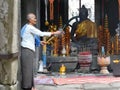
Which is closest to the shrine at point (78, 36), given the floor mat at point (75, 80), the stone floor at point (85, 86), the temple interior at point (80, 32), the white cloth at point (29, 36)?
the temple interior at point (80, 32)

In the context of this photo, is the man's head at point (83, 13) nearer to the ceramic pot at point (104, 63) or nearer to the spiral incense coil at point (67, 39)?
the spiral incense coil at point (67, 39)

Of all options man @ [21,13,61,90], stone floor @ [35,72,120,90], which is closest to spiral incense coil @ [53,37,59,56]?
stone floor @ [35,72,120,90]

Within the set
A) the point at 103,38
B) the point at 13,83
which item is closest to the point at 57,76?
the point at 103,38

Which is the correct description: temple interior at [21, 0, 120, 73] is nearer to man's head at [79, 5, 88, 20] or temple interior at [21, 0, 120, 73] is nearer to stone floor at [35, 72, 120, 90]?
man's head at [79, 5, 88, 20]

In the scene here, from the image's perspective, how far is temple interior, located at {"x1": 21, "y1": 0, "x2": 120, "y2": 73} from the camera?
12398 millimetres

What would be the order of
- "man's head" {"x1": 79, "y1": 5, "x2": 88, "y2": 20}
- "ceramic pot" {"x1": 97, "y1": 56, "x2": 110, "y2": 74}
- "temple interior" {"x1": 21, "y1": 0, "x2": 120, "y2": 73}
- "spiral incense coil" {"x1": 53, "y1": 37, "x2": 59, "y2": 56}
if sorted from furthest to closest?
"man's head" {"x1": 79, "y1": 5, "x2": 88, "y2": 20}
"spiral incense coil" {"x1": 53, "y1": 37, "x2": 59, "y2": 56}
"temple interior" {"x1": 21, "y1": 0, "x2": 120, "y2": 73}
"ceramic pot" {"x1": 97, "y1": 56, "x2": 110, "y2": 74}

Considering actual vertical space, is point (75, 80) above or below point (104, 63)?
below

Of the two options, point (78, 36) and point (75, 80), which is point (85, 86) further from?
point (78, 36)

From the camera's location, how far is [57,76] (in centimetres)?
1167

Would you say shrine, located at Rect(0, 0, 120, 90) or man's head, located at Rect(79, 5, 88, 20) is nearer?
shrine, located at Rect(0, 0, 120, 90)

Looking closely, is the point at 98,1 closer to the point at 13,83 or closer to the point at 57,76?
the point at 57,76

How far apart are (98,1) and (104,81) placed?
Answer: 13.7 feet

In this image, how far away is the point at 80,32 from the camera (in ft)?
44.5

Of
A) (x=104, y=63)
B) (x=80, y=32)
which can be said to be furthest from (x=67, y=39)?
(x=104, y=63)
